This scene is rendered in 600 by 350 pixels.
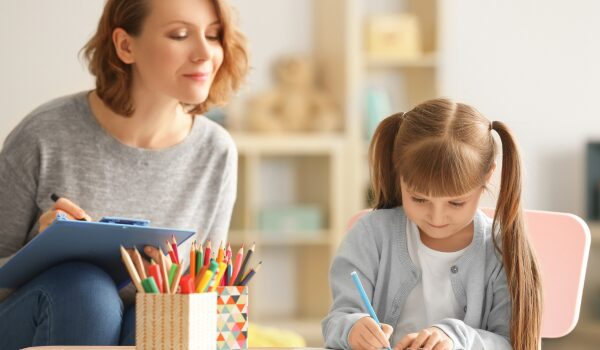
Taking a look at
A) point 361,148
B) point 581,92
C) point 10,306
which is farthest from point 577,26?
point 10,306

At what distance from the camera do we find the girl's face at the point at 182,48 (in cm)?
189

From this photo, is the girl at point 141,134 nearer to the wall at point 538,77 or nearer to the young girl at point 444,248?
the young girl at point 444,248

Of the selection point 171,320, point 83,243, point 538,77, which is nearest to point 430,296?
point 171,320

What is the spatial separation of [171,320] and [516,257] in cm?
52

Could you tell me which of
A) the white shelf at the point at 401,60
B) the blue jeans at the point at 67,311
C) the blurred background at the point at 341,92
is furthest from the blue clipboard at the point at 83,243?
the white shelf at the point at 401,60

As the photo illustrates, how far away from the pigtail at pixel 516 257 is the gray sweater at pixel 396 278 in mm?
26

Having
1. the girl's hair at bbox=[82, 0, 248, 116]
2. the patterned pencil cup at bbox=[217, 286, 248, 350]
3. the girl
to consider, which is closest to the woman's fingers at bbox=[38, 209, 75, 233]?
the girl

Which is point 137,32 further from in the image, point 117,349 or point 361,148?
point 361,148

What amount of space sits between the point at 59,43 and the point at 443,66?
158cm

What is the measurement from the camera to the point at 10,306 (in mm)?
1646

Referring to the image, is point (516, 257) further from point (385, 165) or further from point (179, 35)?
point (179, 35)

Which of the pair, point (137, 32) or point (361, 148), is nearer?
point (137, 32)

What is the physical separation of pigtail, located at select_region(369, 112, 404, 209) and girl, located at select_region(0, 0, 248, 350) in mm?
490

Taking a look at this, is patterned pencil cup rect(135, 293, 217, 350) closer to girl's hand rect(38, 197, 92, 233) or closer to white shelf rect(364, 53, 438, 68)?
girl's hand rect(38, 197, 92, 233)
